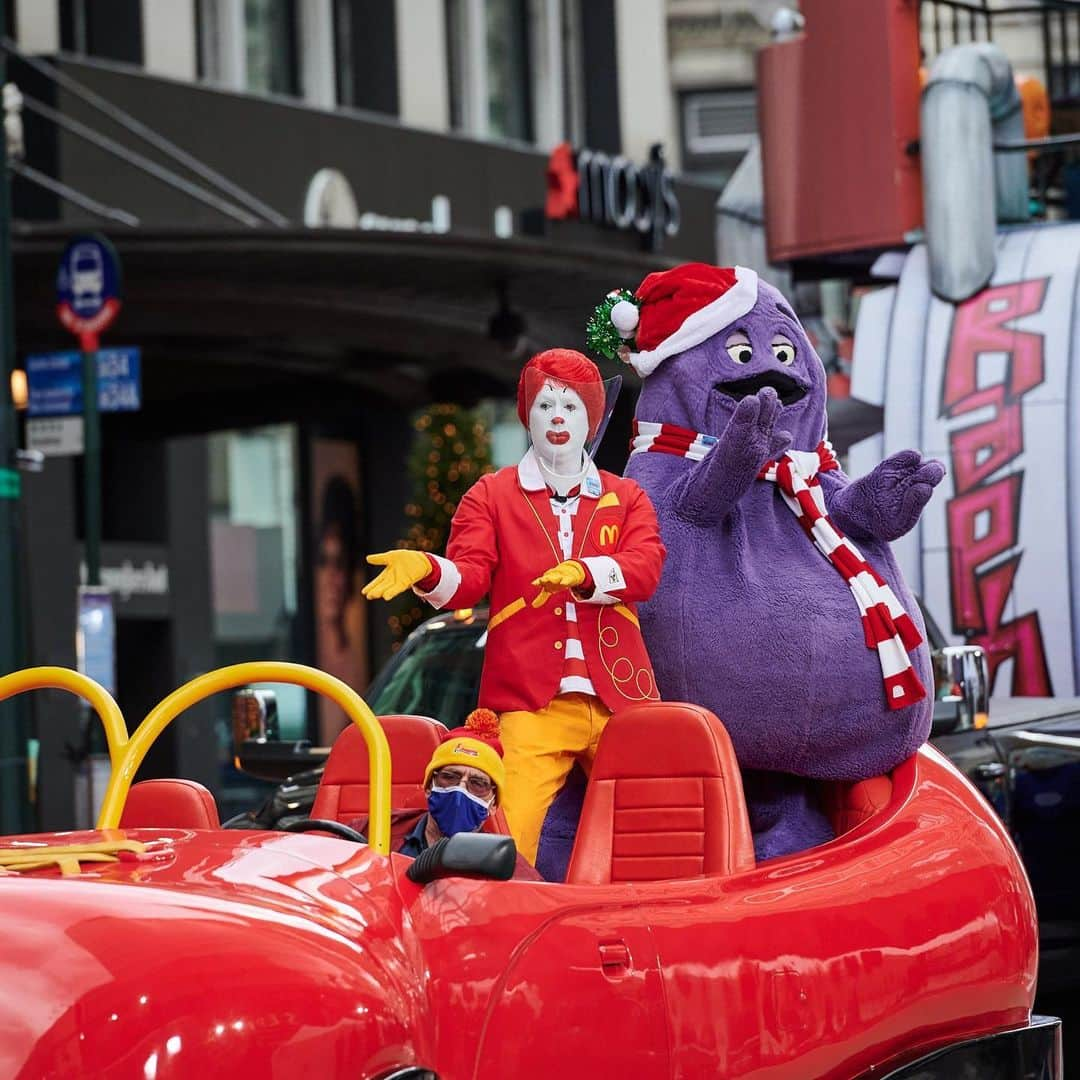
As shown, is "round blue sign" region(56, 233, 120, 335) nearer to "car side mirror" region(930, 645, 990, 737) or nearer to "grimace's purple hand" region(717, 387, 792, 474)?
"car side mirror" region(930, 645, 990, 737)

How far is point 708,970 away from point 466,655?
3.68 metres

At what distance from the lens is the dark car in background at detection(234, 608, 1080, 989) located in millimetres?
7309

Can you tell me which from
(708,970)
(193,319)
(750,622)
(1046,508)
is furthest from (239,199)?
(708,970)

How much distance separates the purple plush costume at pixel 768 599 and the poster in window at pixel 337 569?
15825 millimetres

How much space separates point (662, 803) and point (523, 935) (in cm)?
89

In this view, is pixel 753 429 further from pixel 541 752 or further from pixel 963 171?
pixel 963 171

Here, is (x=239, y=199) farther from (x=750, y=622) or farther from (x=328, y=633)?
(x=750, y=622)

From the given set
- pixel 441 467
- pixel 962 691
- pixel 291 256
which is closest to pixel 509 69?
pixel 441 467

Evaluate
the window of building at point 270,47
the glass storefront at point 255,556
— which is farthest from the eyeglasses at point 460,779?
the glass storefront at point 255,556

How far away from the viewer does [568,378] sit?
17.6 ft

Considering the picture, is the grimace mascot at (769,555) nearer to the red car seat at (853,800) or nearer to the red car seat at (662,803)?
the red car seat at (853,800)

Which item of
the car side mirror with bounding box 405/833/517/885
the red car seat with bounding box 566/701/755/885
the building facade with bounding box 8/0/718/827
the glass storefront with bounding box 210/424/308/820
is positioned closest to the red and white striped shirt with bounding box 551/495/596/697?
the red car seat with bounding box 566/701/755/885

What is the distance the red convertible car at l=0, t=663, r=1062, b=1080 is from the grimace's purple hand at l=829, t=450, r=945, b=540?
1.96 feet

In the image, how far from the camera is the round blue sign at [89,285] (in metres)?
12.4
